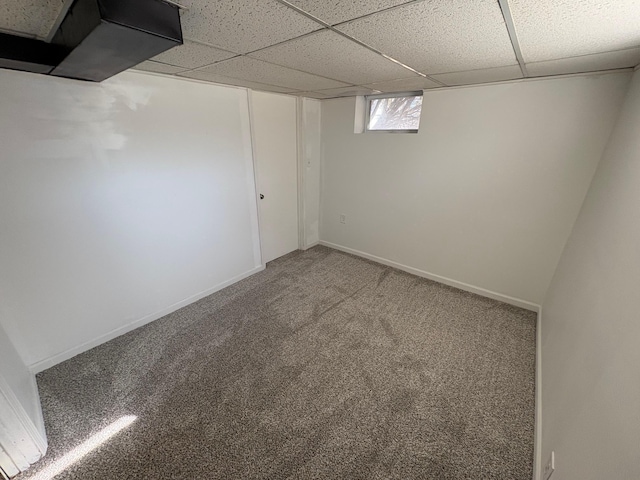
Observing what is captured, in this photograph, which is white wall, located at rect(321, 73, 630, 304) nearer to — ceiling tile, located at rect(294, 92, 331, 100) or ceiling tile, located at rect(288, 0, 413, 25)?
ceiling tile, located at rect(294, 92, 331, 100)

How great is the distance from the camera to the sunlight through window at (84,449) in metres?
1.28

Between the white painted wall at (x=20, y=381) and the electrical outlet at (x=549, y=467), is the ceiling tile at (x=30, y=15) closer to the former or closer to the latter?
the white painted wall at (x=20, y=381)

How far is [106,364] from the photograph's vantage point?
1.92m

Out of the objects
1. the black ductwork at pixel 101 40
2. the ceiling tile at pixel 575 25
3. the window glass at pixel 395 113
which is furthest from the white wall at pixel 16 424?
the window glass at pixel 395 113

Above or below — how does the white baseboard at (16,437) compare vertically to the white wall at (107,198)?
below

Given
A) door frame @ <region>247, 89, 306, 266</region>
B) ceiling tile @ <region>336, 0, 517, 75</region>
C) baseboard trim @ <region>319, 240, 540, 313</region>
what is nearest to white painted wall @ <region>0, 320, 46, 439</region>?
door frame @ <region>247, 89, 306, 266</region>

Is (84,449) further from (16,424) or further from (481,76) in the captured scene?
(481,76)

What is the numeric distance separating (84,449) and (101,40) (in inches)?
79.8

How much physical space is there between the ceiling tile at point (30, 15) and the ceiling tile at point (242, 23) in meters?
0.47

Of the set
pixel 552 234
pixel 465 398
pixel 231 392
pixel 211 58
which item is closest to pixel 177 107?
pixel 211 58

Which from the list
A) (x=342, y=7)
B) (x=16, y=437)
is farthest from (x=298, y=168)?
(x=16, y=437)

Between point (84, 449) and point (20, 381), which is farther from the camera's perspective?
point (20, 381)

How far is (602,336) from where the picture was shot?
3.65 feet

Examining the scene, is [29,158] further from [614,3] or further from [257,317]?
[614,3]
